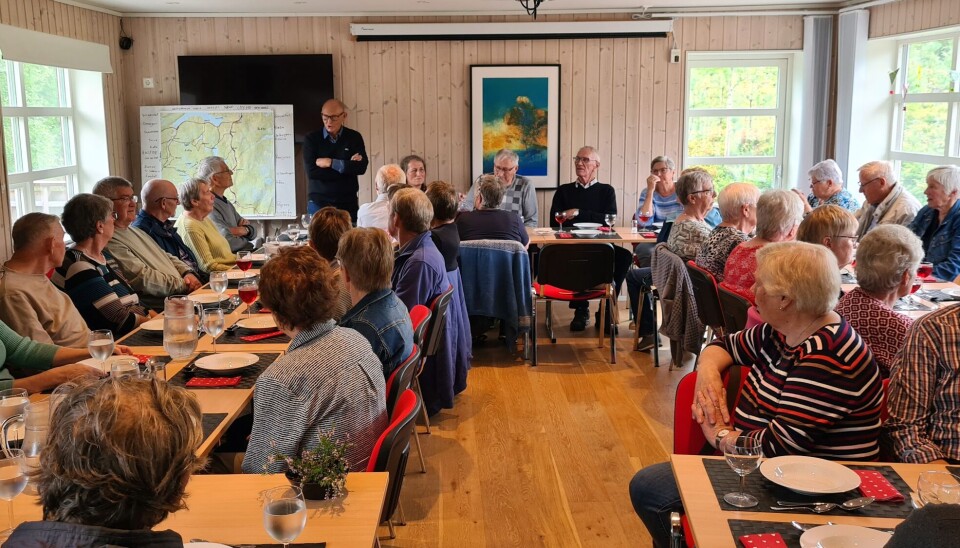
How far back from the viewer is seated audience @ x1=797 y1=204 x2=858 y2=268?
150 inches

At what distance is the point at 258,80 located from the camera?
7746 millimetres

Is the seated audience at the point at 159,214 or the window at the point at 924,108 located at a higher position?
the window at the point at 924,108

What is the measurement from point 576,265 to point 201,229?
2387 millimetres

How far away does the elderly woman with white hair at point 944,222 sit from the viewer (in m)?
5.04

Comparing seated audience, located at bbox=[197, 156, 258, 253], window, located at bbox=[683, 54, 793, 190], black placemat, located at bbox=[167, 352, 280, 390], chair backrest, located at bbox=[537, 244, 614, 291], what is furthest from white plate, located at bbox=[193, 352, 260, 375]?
window, located at bbox=[683, 54, 793, 190]

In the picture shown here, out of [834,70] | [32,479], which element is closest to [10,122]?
[32,479]

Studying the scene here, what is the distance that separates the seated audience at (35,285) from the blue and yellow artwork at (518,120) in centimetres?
510

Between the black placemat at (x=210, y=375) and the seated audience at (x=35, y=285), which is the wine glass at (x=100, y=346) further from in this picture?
the seated audience at (x=35, y=285)

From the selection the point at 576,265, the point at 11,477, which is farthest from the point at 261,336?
the point at 576,265

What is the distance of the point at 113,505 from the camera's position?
131 centimetres

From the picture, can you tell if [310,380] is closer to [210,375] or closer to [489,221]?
[210,375]

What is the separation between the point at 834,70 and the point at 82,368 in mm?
6995

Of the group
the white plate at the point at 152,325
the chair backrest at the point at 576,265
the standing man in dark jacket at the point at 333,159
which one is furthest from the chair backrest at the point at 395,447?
the standing man in dark jacket at the point at 333,159

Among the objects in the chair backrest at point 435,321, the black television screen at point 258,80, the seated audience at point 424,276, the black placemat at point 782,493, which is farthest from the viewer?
the black television screen at point 258,80
